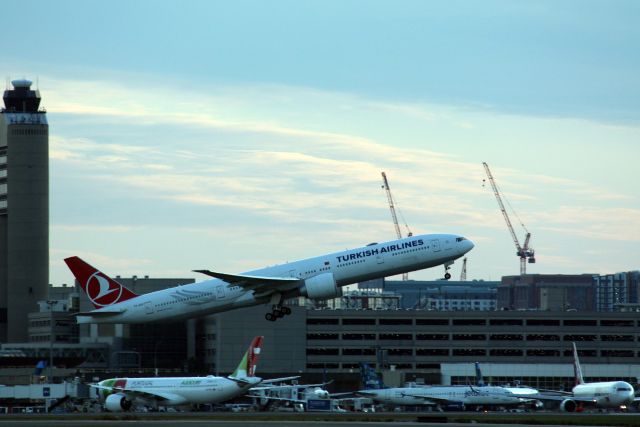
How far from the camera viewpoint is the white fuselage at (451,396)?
129750 mm

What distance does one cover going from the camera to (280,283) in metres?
117

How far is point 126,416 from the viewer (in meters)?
113

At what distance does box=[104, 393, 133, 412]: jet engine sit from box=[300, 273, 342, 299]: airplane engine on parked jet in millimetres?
23030

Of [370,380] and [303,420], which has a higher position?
[370,380]

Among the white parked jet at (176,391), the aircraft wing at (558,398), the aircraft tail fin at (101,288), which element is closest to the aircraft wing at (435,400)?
the aircraft wing at (558,398)

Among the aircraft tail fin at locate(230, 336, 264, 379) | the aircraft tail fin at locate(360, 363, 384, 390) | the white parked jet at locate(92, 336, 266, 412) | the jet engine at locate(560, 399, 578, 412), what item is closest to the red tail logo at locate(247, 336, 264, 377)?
the aircraft tail fin at locate(230, 336, 264, 379)

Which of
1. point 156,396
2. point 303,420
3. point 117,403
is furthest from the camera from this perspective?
point 156,396

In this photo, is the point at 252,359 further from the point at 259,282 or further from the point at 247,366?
the point at 259,282

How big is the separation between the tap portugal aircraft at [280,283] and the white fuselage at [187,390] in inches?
307

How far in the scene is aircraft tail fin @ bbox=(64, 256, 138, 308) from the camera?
127 m

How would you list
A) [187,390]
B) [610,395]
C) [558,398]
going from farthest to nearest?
[558,398] → [610,395] → [187,390]

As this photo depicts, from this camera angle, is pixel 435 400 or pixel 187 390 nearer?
pixel 187 390

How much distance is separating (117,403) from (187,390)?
6.66 m

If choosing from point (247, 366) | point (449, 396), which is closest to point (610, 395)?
point (449, 396)
